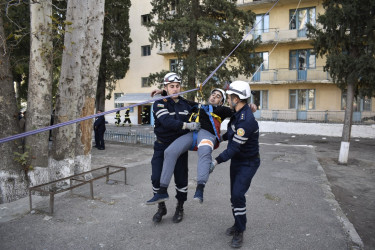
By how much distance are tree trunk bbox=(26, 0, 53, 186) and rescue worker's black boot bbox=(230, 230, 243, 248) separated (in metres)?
4.11

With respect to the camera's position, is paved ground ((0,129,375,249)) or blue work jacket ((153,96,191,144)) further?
blue work jacket ((153,96,191,144))

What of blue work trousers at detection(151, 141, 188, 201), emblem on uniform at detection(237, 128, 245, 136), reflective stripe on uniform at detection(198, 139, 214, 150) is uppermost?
emblem on uniform at detection(237, 128, 245, 136)

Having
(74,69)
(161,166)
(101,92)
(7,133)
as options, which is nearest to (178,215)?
(161,166)

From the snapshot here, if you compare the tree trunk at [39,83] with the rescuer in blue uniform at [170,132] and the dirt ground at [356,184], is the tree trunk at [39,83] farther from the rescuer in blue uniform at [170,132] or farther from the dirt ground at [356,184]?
the dirt ground at [356,184]

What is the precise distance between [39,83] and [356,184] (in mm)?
8453

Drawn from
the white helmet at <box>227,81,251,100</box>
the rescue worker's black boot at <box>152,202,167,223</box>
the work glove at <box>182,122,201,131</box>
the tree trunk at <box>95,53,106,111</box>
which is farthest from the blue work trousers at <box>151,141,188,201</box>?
the tree trunk at <box>95,53,106,111</box>

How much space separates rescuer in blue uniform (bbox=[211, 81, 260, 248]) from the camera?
359 cm

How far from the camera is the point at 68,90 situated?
20.4ft

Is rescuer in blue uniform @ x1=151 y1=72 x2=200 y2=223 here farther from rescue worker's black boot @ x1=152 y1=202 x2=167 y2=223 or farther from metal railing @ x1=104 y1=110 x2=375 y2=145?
metal railing @ x1=104 y1=110 x2=375 y2=145

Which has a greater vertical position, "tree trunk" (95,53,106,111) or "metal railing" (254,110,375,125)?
"tree trunk" (95,53,106,111)

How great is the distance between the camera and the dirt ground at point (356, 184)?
5.24 meters

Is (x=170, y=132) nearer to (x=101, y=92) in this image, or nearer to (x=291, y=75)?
(x=101, y=92)

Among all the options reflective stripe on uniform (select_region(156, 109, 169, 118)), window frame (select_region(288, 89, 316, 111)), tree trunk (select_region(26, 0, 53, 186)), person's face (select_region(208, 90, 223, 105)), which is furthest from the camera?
window frame (select_region(288, 89, 316, 111))

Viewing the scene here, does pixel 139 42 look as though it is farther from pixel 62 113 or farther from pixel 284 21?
pixel 62 113
